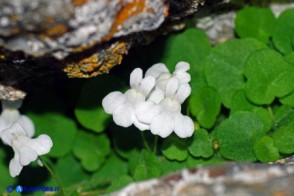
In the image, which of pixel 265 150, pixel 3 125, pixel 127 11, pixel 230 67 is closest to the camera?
pixel 127 11

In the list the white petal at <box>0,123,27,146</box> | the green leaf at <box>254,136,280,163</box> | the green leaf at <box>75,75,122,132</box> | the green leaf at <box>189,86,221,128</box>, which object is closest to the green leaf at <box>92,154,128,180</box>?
the green leaf at <box>75,75,122,132</box>

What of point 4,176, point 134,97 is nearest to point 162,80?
point 134,97

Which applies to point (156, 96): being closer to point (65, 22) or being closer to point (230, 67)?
point (230, 67)

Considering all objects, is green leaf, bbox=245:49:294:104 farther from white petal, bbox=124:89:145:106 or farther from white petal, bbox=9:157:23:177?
white petal, bbox=9:157:23:177

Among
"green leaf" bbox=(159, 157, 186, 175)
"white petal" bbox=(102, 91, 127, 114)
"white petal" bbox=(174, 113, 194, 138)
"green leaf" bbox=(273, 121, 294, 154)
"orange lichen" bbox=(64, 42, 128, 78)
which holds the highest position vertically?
"orange lichen" bbox=(64, 42, 128, 78)

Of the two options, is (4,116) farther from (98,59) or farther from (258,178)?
(258,178)

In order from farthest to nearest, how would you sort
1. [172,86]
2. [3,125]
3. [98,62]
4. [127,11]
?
[3,125], [172,86], [98,62], [127,11]

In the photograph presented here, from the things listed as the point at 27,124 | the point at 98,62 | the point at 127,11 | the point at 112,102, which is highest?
the point at 127,11
